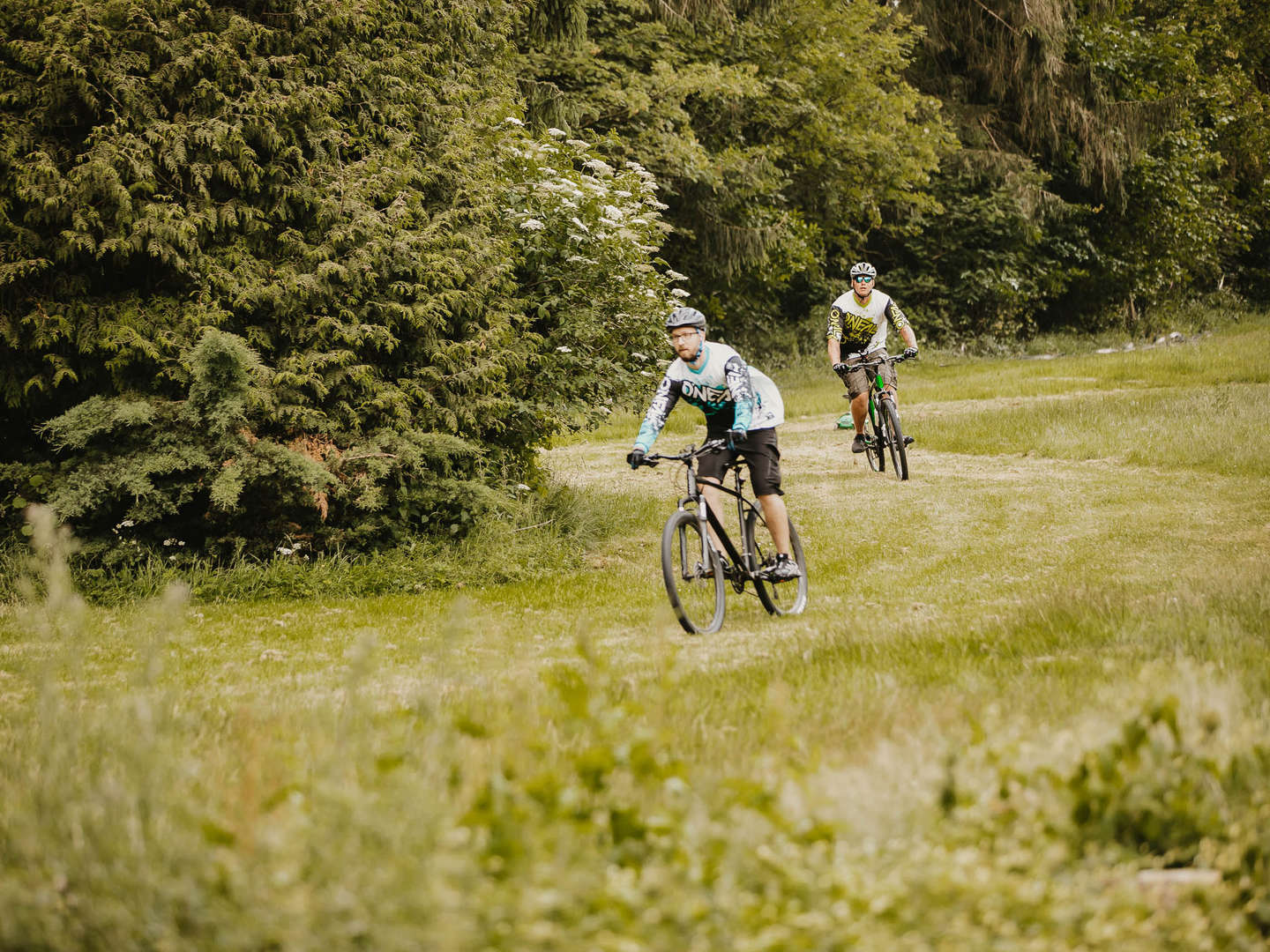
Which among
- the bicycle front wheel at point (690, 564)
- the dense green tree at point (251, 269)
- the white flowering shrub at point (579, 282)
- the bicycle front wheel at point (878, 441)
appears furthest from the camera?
the bicycle front wheel at point (878, 441)

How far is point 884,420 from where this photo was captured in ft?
43.8

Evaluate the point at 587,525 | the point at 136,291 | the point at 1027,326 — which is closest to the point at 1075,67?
the point at 1027,326

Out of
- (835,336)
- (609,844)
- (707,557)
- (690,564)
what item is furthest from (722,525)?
(835,336)

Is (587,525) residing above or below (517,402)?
below

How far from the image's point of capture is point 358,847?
232 centimetres

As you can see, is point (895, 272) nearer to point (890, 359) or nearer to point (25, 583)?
point (890, 359)

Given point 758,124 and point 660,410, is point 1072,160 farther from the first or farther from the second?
point 660,410

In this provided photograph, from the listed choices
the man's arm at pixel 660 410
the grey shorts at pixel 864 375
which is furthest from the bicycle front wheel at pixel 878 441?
the man's arm at pixel 660 410

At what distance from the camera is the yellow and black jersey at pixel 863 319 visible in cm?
1303

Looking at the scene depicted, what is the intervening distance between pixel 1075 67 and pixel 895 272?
321 inches

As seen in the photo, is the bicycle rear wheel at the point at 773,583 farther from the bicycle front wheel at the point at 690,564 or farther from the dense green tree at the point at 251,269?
the dense green tree at the point at 251,269

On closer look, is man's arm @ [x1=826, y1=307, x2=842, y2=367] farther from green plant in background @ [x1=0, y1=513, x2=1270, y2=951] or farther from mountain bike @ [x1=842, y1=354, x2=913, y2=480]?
green plant in background @ [x1=0, y1=513, x2=1270, y2=951]

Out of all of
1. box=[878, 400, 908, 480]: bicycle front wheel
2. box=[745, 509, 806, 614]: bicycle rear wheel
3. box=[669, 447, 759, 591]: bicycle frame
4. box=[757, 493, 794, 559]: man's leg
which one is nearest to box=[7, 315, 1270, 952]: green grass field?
box=[745, 509, 806, 614]: bicycle rear wheel

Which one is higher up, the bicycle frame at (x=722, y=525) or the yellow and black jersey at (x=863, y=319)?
the yellow and black jersey at (x=863, y=319)
